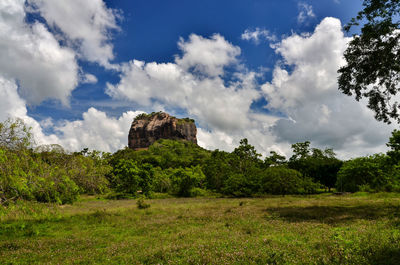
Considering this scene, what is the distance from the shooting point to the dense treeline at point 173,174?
1081cm

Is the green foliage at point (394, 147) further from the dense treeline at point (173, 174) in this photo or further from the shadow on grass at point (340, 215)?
the shadow on grass at point (340, 215)

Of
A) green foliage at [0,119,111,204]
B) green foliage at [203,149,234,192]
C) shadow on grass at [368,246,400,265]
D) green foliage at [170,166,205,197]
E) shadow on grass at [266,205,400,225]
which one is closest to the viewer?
shadow on grass at [368,246,400,265]

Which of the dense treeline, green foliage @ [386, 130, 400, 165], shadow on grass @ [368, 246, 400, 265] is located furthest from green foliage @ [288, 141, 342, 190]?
shadow on grass @ [368, 246, 400, 265]

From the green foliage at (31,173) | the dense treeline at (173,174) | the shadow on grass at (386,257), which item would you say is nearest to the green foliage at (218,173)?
the dense treeline at (173,174)

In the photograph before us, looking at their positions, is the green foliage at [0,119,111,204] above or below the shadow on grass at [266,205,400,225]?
above

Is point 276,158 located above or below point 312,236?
above

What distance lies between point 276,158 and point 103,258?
7694 cm

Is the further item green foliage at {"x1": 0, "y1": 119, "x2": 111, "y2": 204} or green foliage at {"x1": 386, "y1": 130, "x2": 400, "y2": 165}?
green foliage at {"x1": 386, "y1": 130, "x2": 400, "y2": 165}

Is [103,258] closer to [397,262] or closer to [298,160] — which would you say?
[397,262]

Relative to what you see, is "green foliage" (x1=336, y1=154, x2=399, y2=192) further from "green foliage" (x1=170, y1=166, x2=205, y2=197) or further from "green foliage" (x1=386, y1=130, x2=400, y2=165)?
"green foliage" (x1=170, y1=166, x2=205, y2=197)

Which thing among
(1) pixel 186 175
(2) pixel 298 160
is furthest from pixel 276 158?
(1) pixel 186 175

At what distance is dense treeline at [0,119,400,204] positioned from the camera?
10.8m

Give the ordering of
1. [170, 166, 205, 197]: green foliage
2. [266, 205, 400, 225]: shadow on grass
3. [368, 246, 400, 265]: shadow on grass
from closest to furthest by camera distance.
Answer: [368, 246, 400, 265]: shadow on grass → [266, 205, 400, 225]: shadow on grass → [170, 166, 205, 197]: green foliage

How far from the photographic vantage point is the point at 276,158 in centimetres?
7944
